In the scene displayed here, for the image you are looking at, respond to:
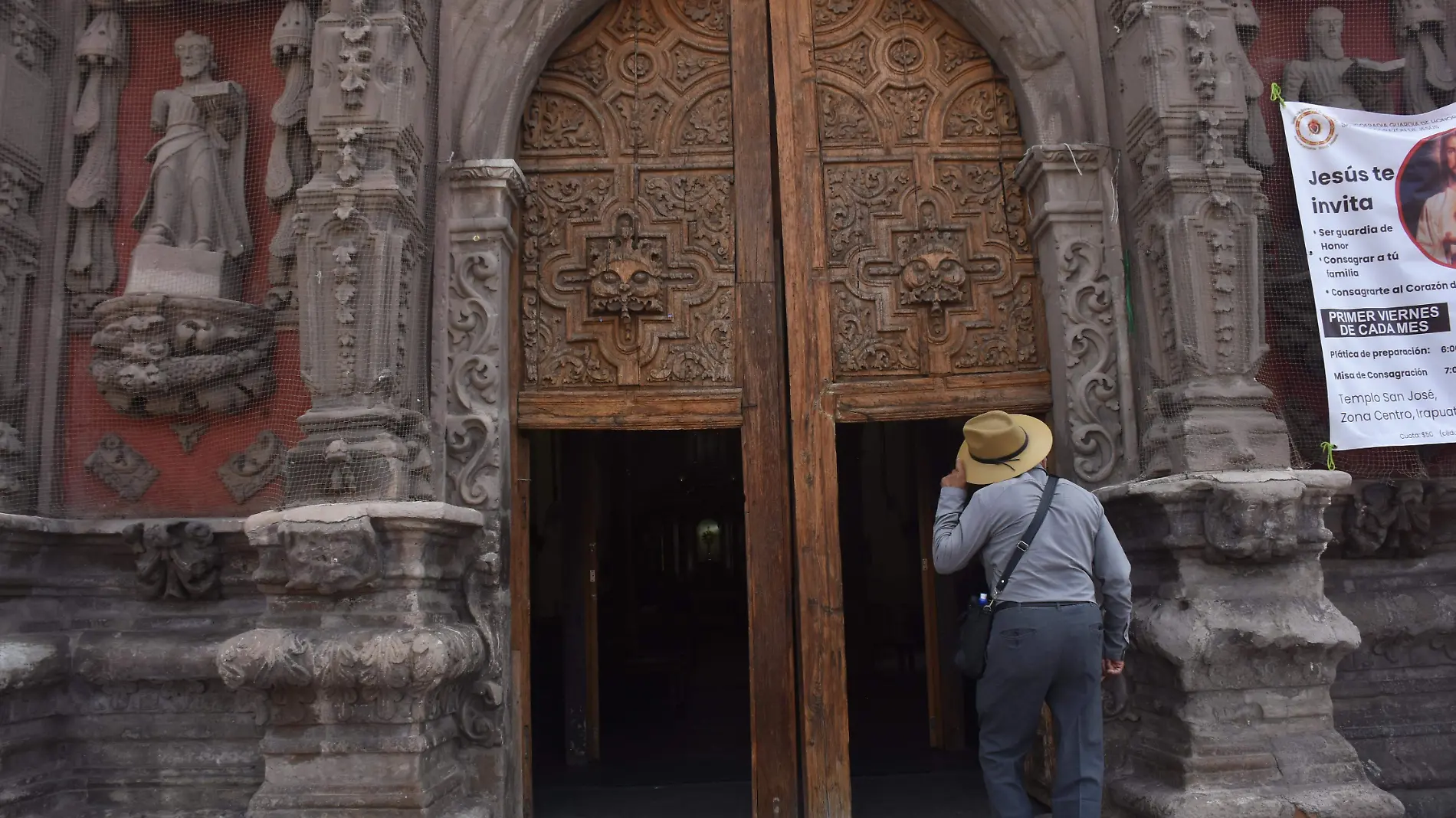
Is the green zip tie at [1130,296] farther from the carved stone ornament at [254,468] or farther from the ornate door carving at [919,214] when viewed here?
the carved stone ornament at [254,468]

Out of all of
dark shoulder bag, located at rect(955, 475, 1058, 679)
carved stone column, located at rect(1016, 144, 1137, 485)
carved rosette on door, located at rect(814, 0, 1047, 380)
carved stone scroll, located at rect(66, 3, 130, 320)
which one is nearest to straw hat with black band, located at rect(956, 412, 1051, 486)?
dark shoulder bag, located at rect(955, 475, 1058, 679)

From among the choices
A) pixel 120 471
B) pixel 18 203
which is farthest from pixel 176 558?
pixel 18 203

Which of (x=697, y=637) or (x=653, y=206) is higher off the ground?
(x=653, y=206)

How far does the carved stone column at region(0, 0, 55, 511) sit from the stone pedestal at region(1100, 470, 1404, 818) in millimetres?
4588

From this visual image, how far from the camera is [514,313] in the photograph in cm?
443

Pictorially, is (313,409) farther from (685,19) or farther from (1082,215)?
(1082,215)

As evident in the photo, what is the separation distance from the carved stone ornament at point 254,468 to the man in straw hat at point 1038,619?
9.17ft

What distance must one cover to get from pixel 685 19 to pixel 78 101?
2.83 metres

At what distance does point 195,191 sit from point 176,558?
1.59m

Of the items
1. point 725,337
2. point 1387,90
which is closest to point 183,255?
point 725,337

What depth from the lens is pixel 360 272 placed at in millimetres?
3775

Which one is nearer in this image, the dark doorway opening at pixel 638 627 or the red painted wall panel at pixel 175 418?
the red painted wall panel at pixel 175 418

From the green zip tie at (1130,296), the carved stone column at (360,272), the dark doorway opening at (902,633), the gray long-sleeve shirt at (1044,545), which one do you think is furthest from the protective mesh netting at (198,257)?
the dark doorway opening at (902,633)

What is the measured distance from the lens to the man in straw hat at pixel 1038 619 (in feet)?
9.59
